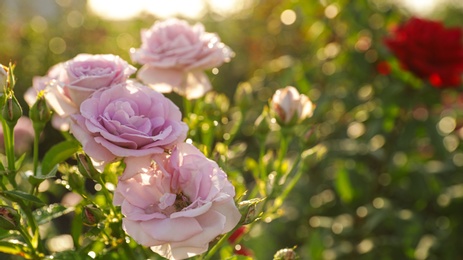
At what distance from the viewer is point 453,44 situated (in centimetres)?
169

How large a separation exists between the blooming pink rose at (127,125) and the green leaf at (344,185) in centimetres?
105

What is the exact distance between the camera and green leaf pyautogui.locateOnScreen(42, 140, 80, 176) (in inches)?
31.4

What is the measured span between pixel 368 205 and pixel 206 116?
2.75 feet

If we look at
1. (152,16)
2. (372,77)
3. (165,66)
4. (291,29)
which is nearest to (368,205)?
(372,77)

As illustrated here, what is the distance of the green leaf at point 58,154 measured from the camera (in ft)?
2.61

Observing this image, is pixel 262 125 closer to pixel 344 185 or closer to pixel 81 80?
pixel 81 80

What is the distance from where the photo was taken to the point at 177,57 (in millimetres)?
959

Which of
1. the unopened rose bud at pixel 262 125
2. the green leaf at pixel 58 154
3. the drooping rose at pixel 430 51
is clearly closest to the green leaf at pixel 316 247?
the drooping rose at pixel 430 51

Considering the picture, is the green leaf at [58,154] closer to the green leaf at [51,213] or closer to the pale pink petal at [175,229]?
the green leaf at [51,213]

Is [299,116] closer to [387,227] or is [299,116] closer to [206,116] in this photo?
[206,116]

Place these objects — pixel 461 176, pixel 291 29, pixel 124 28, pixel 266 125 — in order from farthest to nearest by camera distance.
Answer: pixel 124 28 → pixel 291 29 → pixel 461 176 → pixel 266 125

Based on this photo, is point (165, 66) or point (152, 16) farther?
point (152, 16)

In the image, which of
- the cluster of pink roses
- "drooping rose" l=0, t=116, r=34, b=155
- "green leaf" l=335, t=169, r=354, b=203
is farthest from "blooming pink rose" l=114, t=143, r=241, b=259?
"drooping rose" l=0, t=116, r=34, b=155

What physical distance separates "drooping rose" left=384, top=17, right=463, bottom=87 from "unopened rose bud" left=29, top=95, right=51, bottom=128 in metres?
1.05
